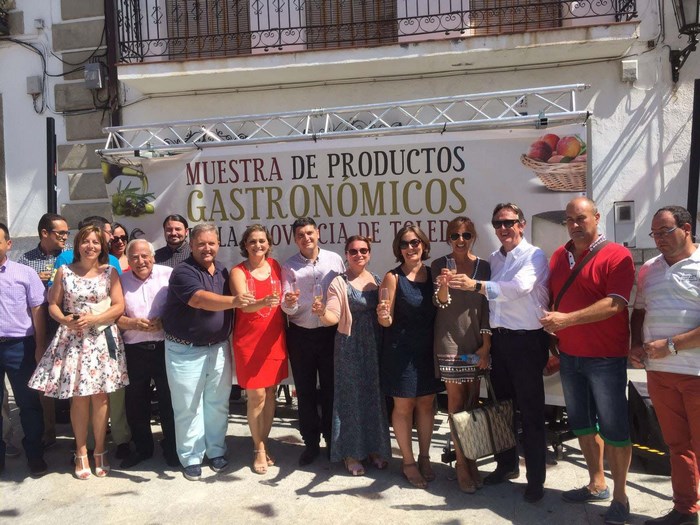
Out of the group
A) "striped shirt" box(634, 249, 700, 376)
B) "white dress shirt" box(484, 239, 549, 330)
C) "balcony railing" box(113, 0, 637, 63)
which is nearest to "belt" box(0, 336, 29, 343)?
"white dress shirt" box(484, 239, 549, 330)

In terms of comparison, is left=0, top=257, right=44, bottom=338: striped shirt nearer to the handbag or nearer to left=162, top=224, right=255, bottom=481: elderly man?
left=162, top=224, right=255, bottom=481: elderly man

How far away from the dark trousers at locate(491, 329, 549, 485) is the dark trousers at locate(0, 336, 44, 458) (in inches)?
125

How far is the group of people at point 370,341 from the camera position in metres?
3.09

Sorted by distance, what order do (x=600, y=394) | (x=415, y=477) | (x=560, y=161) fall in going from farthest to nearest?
(x=560, y=161) < (x=415, y=477) < (x=600, y=394)

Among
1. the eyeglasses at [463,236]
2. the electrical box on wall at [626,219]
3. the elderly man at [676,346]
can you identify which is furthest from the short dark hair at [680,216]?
the electrical box on wall at [626,219]

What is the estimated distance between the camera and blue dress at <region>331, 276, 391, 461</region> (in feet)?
12.6

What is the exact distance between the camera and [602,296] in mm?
3115

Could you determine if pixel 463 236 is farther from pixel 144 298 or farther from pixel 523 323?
pixel 144 298

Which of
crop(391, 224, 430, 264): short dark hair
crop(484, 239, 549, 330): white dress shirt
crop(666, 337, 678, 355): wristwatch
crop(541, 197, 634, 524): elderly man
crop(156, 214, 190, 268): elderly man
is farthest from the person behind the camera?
crop(156, 214, 190, 268): elderly man

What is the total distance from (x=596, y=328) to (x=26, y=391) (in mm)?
3746

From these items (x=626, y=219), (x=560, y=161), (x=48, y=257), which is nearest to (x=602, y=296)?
(x=560, y=161)

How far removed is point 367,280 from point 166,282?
1.45 metres

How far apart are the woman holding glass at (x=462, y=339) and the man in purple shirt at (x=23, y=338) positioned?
2.78 metres

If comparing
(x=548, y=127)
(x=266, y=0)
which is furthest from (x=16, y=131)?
(x=548, y=127)
